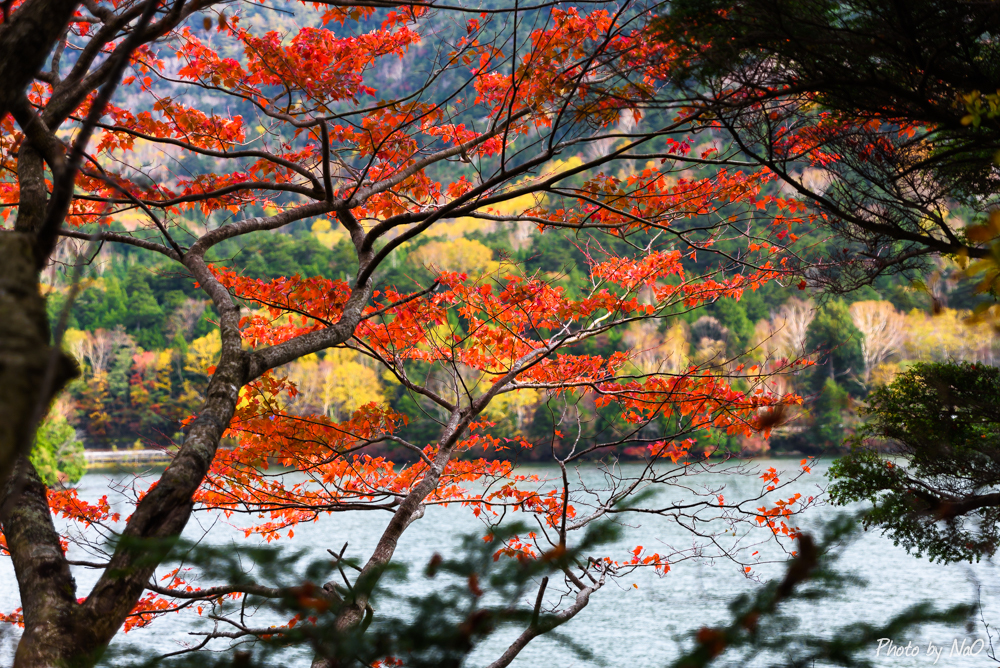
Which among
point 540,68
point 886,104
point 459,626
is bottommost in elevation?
point 459,626

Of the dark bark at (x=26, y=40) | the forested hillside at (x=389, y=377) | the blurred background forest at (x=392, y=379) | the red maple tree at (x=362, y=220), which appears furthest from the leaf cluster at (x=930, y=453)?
the forested hillside at (x=389, y=377)

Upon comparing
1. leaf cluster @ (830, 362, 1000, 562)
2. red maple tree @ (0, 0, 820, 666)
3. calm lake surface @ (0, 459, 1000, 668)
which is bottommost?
calm lake surface @ (0, 459, 1000, 668)

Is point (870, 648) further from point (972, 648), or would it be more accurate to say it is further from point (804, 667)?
point (972, 648)

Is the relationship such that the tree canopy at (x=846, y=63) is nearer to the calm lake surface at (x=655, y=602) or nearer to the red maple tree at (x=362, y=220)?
the red maple tree at (x=362, y=220)

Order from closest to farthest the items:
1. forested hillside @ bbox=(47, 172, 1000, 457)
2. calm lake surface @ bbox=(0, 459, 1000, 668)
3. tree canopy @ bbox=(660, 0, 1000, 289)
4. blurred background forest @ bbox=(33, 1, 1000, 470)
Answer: tree canopy @ bbox=(660, 0, 1000, 289) → calm lake surface @ bbox=(0, 459, 1000, 668) → blurred background forest @ bbox=(33, 1, 1000, 470) → forested hillside @ bbox=(47, 172, 1000, 457)

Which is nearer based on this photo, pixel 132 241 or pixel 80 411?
pixel 132 241

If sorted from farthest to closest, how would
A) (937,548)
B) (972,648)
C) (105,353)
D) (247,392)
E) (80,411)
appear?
1. (105,353)
2. (80,411)
3. (972,648)
4. (937,548)
5. (247,392)

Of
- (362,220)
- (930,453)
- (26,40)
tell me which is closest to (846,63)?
(930,453)

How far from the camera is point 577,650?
1.29 metres

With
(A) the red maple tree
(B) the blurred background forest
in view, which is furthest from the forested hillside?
(A) the red maple tree

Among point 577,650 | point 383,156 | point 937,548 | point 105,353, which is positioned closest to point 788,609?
point 577,650

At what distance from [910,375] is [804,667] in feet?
18.0

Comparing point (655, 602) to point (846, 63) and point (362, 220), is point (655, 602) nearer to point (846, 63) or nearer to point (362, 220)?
point (362, 220)

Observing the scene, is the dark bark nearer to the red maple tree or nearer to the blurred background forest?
the red maple tree
